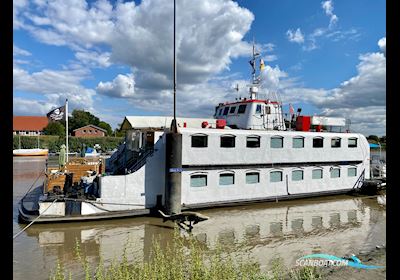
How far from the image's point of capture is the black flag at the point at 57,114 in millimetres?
18578

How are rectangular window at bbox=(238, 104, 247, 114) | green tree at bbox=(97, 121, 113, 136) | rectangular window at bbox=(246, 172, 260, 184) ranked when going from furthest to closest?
green tree at bbox=(97, 121, 113, 136)
rectangular window at bbox=(238, 104, 247, 114)
rectangular window at bbox=(246, 172, 260, 184)

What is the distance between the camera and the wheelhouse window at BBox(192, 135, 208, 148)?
1642 cm

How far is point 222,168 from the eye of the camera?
1711 centimetres

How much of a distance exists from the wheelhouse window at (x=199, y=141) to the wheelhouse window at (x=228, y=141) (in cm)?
117

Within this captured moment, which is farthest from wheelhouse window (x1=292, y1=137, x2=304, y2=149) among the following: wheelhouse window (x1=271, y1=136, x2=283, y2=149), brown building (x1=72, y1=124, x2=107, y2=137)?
brown building (x1=72, y1=124, x2=107, y2=137)

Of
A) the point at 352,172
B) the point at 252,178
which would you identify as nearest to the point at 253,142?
the point at 252,178

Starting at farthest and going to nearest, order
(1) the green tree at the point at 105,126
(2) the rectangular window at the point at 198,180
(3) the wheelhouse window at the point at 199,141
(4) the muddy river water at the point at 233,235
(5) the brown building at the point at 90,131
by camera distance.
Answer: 1. (1) the green tree at the point at 105,126
2. (5) the brown building at the point at 90,131
3. (3) the wheelhouse window at the point at 199,141
4. (2) the rectangular window at the point at 198,180
5. (4) the muddy river water at the point at 233,235

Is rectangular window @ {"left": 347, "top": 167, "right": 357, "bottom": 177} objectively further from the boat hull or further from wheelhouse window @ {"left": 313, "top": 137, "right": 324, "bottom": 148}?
the boat hull

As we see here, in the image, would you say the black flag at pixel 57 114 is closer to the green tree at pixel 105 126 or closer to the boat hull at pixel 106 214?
the boat hull at pixel 106 214

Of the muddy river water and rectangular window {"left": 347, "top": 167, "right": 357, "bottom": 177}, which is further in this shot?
rectangular window {"left": 347, "top": 167, "right": 357, "bottom": 177}

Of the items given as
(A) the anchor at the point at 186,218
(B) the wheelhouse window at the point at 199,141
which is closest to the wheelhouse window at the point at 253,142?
(B) the wheelhouse window at the point at 199,141

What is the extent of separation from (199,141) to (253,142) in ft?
12.2

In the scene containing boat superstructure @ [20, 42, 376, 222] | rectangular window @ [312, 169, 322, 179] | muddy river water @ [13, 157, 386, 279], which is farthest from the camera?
rectangular window @ [312, 169, 322, 179]
